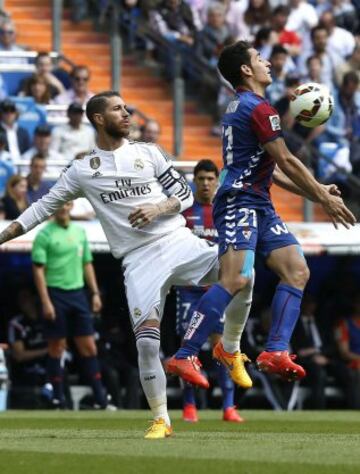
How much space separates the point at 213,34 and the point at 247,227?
12404 mm

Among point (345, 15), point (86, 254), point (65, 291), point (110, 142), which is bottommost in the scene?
point (65, 291)

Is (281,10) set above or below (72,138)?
above

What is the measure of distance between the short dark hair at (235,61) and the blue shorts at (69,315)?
6569 millimetres

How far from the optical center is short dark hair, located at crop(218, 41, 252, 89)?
11.5 m

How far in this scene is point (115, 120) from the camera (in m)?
11.5

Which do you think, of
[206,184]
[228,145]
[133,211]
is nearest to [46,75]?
[206,184]

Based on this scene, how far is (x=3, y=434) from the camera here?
12047 mm

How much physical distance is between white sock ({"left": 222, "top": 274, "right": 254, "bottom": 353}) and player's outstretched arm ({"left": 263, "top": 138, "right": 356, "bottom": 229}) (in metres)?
0.94

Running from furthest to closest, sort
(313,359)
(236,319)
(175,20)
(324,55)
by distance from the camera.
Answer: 1. (324,55)
2. (175,20)
3. (313,359)
4. (236,319)

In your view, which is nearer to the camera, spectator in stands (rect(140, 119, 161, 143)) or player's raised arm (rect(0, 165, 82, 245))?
player's raised arm (rect(0, 165, 82, 245))

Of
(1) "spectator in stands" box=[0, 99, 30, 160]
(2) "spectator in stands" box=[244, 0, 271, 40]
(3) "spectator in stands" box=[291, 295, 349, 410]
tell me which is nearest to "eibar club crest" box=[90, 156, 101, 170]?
(1) "spectator in stands" box=[0, 99, 30, 160]

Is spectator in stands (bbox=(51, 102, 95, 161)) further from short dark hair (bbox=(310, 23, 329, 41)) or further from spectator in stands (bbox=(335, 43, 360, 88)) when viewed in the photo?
short dark hair (bbox=(310, 23, 329, 41))

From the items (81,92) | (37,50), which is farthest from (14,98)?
(37,50)

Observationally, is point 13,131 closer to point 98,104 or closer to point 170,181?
point 98,104
